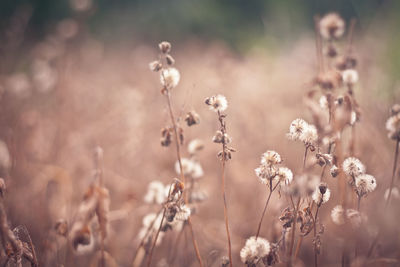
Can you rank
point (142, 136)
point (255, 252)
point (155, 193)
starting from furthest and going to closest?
1. point (142, 136)
2. point (155, 193)
3. point (255, 252)

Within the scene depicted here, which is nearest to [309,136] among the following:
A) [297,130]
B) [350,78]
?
[297,130]

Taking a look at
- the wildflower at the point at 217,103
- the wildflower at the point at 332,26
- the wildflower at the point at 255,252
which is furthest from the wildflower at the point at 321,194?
the wildflower at the point at 332,26

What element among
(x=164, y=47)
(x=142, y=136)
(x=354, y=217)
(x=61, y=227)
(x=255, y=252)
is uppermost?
(x=142, y=136)

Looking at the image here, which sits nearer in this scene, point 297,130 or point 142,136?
point 297,130

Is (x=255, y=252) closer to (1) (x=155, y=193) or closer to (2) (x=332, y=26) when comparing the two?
(1) (x=155, y=193)

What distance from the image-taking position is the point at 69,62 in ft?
7.55

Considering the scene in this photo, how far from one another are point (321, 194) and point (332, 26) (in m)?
0.66

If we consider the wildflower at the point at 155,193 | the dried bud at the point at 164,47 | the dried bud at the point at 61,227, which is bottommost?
the dried bud at the point at 61,227

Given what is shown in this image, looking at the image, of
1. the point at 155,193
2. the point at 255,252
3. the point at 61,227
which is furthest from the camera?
the point at 155,193

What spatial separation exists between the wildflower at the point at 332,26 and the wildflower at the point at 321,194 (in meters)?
0.63

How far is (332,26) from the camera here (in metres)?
1.18

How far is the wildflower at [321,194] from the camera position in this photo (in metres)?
0.84

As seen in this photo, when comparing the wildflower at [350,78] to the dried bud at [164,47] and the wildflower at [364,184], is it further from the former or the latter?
the dried bud at [164,47]

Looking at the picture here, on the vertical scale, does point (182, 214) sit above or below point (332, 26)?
below
